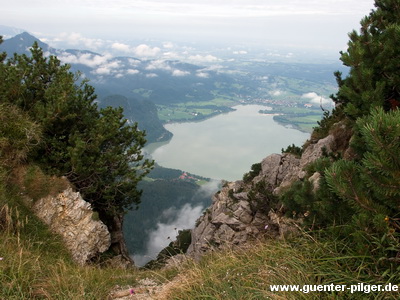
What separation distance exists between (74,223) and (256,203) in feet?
26.8

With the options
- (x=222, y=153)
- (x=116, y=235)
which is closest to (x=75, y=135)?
(x=116, y=235)

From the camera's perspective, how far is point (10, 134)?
9.13 m

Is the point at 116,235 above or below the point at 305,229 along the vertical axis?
below

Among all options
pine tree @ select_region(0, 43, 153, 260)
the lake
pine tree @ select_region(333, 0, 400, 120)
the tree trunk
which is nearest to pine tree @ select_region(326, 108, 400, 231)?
pine tree @ select_region(333, 0, 400, 120)

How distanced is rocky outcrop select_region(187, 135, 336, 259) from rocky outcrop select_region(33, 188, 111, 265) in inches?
134

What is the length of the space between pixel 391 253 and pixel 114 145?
11.7 metres

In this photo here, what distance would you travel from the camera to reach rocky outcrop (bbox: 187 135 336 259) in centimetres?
1207

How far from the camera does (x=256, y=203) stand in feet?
46.5

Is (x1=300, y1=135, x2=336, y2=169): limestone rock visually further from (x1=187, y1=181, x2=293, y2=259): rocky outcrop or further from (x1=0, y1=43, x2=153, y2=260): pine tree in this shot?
(x1=0, y1=43, x2=153, y2=260): pine tree

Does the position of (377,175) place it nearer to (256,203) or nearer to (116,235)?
(256,203)

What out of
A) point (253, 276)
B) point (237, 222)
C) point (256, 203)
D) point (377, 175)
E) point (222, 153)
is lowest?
point (222, 153)

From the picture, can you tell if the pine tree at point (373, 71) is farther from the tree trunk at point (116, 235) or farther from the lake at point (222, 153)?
the lake at point (222, 153)

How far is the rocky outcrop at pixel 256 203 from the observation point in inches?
475

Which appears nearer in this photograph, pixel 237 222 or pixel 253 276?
pixel 253 276
